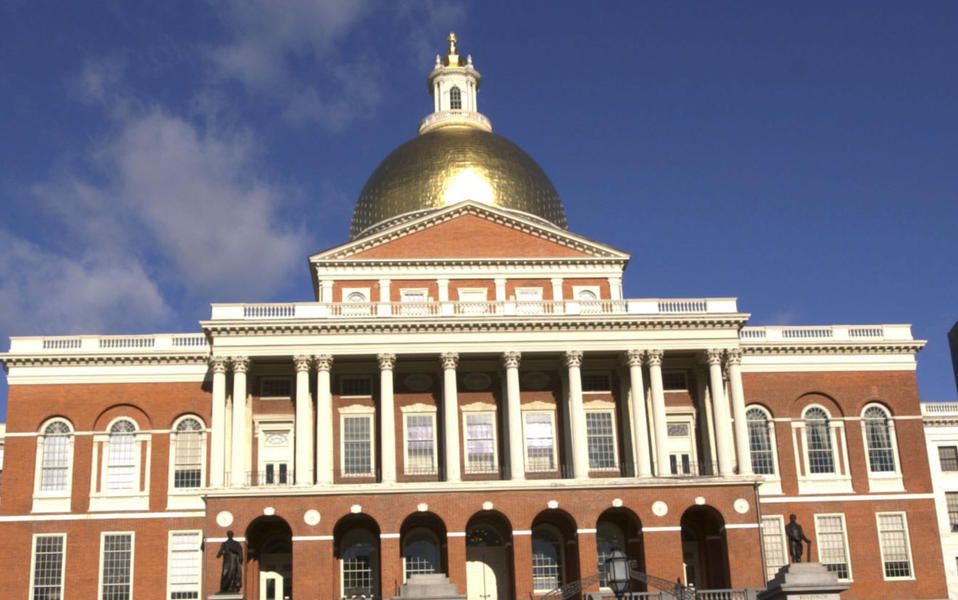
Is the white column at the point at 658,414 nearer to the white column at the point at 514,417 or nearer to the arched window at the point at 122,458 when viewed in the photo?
the white column at the point at 514,417

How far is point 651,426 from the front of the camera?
184ft

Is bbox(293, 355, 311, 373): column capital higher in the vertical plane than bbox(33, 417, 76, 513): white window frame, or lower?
higher

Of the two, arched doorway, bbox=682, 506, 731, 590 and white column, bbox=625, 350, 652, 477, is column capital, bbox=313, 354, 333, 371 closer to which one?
white column, bbox=625, 350, 652, 477

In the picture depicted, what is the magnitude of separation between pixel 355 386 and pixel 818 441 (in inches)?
867

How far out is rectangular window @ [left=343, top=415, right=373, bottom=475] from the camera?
182 ft

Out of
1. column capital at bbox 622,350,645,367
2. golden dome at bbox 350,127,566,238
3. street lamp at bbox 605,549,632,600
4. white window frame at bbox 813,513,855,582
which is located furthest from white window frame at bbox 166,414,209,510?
street lamp at bbox 605,549,632,600

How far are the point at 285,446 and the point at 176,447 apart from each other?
530 centimetres

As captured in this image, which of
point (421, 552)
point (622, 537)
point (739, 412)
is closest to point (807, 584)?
point (739, 412)

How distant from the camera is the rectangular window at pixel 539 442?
56125 mm

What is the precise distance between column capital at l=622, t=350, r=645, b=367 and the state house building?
0.45 feet

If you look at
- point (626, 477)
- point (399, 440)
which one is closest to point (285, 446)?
point (399, 440)

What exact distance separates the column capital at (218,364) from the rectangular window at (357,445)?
5958 mm

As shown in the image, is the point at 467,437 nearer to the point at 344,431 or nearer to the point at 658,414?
the point at 344,431

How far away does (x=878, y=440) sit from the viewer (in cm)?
5988
